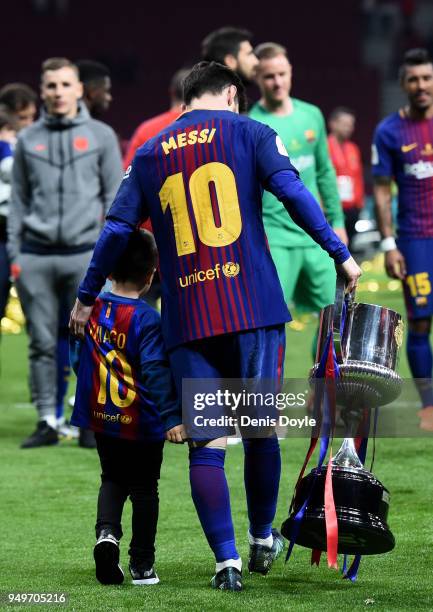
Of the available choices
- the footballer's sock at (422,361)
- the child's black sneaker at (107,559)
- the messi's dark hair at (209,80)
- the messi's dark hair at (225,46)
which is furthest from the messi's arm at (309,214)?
the footballer's sock at (422,361)

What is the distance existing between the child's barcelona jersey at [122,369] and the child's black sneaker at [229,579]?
491 millimetres

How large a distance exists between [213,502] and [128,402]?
44 centimetres

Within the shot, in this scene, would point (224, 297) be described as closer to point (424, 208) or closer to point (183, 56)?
point (424, 208)

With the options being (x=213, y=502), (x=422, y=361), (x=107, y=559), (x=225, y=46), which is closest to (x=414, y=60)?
(x=225, y=46)

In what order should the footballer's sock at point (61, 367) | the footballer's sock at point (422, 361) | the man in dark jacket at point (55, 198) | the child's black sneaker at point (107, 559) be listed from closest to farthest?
the child's black sneaker at point (107, 559) → the man in dark jacket at point (55, 198) → the footballer's sock at point (61, 367) → the footballer's sock at point (422, 361)

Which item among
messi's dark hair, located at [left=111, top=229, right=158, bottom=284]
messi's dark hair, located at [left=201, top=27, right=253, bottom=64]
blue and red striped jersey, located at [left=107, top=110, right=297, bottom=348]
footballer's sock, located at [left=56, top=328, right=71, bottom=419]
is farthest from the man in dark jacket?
blue and red striped jersey, located at [left=107, top=110, right=297, bottom=348]

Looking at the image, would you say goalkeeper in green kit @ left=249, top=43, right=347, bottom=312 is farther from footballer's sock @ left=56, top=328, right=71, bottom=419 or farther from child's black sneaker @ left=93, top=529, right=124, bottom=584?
child's black sneaker @ left=93, top=529, right=124, bottom=584

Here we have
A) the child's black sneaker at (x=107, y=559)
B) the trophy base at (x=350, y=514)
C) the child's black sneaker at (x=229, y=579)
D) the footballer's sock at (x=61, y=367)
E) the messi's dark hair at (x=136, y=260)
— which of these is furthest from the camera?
the footballer's sock at (x=61, y=367)

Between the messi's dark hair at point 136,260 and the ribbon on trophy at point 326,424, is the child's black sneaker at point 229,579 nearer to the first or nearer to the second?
the ribbon on trophy at point 326,424

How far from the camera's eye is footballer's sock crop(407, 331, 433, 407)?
7988 mm

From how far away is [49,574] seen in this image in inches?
184

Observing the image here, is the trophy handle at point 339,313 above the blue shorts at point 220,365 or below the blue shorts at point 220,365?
above

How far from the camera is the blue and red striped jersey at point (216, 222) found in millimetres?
4301

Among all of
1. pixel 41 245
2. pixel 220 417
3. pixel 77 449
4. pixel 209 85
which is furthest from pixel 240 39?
pixel 220 417
